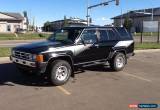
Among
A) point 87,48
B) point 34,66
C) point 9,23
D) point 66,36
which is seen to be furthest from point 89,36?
point 9,23

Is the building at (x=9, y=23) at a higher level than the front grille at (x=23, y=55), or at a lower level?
higher

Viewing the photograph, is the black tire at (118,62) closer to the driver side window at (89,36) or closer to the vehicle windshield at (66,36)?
the driver side window at (89,36)

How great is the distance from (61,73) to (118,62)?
10.1ft

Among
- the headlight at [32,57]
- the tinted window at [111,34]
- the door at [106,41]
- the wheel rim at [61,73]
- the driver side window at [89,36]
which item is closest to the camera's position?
the headlight at [32,57]

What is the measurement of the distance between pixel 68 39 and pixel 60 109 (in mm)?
3385

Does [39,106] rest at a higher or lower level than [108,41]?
lower

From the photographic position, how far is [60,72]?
833 centimetres

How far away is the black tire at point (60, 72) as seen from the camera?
8094mm

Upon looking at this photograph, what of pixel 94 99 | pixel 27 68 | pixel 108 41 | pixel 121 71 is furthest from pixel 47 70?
pixel 121 71

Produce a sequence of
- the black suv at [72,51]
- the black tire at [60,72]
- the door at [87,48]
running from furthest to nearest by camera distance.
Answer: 1. the door at [87,48]
2. the black tire at [60,72]
3. the black suv at [72,51]

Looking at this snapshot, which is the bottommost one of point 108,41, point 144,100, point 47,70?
point 144,100

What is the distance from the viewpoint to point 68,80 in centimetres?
882

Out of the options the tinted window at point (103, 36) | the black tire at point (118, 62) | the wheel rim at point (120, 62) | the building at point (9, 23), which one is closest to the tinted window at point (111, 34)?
the tinted window at point (103, 36)

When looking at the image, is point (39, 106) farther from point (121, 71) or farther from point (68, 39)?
point (121, 71)
